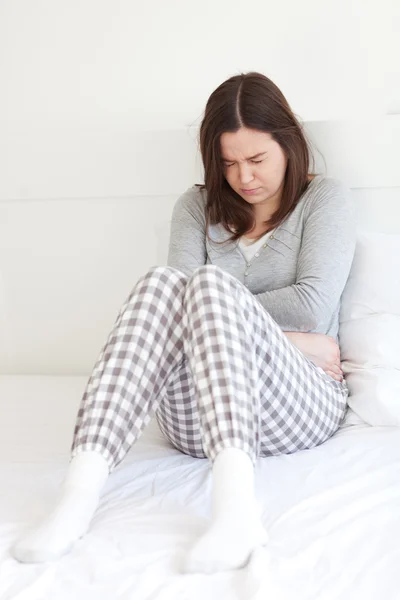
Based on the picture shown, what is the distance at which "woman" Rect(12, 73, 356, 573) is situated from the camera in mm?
1090

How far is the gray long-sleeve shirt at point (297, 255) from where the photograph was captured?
155 centimetres

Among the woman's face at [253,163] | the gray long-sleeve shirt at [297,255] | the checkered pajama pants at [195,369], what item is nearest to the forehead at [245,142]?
the woman's face at [253,163]

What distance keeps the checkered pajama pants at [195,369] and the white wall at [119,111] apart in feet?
2.62

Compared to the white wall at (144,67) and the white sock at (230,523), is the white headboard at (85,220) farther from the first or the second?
the white sock at (230,523)

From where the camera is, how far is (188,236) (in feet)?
5.66

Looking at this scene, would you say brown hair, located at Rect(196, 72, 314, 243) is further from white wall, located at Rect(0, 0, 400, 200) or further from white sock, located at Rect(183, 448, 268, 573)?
white sock, located at Rect(183, 448, 268, 573)

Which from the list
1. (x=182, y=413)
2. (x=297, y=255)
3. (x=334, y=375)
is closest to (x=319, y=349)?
(x=334, y=375)

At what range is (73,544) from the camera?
1075mm

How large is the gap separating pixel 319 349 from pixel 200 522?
531mm

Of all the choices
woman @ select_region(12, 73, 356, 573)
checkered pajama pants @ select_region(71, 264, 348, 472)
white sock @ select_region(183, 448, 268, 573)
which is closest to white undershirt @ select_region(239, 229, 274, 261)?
woman @ select_region(12, 73, 356, 573)

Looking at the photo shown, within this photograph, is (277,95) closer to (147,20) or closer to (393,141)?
(393,141)

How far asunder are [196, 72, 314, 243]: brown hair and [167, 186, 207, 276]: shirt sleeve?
0.03 meters

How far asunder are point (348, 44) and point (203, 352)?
1133 millimetres

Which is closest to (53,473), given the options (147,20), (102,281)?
(102,281)
